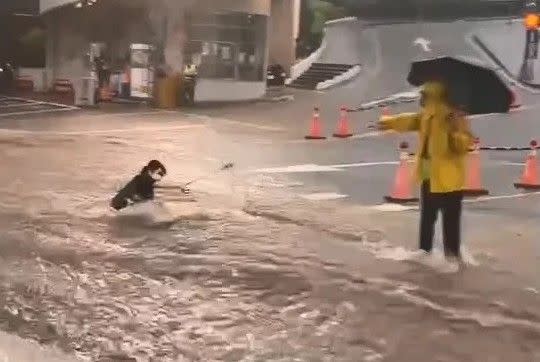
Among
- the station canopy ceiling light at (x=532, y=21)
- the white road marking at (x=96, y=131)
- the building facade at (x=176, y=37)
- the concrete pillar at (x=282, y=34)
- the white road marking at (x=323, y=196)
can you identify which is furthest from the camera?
the concrete pillar at (x=282, y=34)

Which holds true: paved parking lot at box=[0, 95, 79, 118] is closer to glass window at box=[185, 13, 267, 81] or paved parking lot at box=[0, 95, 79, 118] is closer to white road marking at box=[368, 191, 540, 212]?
glass window at box=[185, 13, 267, 81]

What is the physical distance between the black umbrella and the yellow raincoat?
111 mm

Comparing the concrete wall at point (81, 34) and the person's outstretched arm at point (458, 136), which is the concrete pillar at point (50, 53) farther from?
the person's outstretched arm at point (458, 136)

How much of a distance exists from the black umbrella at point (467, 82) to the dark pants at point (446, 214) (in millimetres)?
730

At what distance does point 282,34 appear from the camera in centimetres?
3484

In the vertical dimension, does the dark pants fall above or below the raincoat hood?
below

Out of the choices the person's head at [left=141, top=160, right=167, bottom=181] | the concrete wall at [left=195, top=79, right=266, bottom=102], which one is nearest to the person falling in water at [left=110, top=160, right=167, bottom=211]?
the person's head at [left=141, top=160, right=167, bottom=181]

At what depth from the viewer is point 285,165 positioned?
1351 cm

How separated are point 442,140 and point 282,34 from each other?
28232 mm

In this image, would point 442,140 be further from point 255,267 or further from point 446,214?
point 255,267

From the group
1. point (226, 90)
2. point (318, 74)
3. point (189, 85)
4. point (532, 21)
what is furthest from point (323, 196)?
point (318, 74)

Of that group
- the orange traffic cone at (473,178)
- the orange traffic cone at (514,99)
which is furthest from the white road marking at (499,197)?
the orange traffic cone at (514,99)

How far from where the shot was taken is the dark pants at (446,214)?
729 centimetres

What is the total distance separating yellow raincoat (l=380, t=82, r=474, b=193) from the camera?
7.15 m
